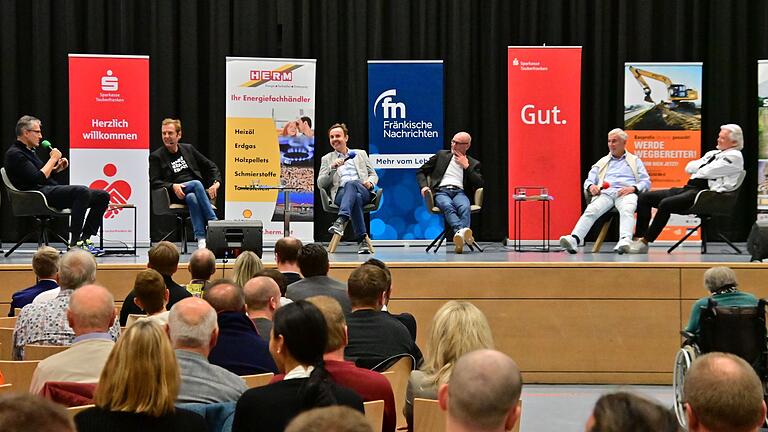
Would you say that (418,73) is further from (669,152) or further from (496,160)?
(669,152)

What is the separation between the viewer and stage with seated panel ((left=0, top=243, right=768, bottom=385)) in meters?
7.62

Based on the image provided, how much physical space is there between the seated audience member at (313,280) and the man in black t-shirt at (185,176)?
12.0ft

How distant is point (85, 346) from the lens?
129 inches

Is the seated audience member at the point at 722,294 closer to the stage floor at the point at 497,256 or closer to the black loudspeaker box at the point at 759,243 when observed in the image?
the stage floor at the point at 497,256

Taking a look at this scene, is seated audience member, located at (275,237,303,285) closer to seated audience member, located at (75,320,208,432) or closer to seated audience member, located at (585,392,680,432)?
seated audience member, located at (75,320,208,432)

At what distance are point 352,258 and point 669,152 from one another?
385cm

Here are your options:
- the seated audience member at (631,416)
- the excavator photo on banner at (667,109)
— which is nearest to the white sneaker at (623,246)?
the excavator photo on banner at (667,109)

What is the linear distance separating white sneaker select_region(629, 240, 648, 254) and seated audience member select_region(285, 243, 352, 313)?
4202 mm

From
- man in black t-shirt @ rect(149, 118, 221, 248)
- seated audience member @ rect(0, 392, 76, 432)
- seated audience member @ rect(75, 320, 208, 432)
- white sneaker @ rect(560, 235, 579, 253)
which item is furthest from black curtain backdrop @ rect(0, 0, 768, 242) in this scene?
seated audience member @ rect(0, 392, 76, 432)

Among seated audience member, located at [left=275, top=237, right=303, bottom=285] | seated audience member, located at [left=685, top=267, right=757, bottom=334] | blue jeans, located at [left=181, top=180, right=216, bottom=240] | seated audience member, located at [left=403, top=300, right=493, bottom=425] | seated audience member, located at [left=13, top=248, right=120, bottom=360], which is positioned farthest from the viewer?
blue jeans, located at [left=181, top=180, right=216, bottom=240]

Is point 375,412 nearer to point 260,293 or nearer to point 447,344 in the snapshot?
point 447,344

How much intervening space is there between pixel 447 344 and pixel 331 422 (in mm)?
1986

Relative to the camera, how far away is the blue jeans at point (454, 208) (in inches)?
356

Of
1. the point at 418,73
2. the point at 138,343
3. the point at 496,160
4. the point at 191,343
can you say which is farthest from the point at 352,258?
the point at 138,343
